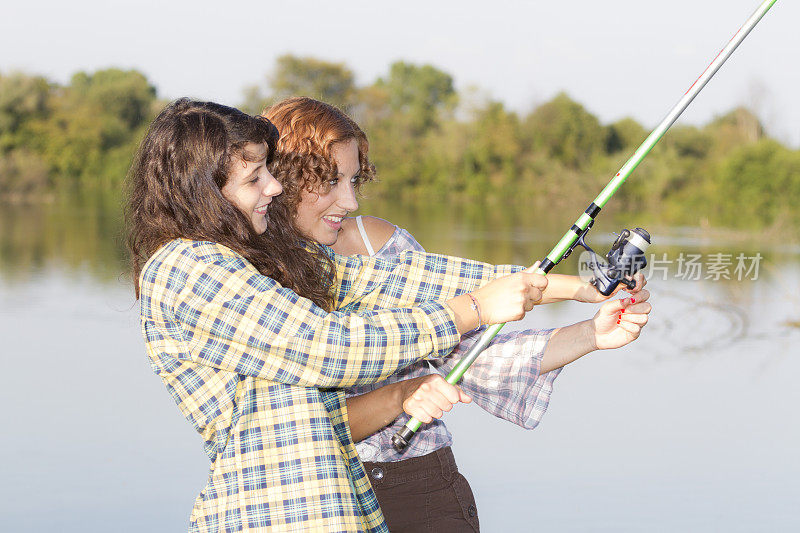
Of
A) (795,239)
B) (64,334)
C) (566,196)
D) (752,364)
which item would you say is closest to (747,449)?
(752,364)

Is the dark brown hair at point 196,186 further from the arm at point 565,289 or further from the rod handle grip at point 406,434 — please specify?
the arm at point 565,289

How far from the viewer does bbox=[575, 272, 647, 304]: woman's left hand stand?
2445 millimetres

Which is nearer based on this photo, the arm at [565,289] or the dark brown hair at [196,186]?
the dark brown hair at [196,186]

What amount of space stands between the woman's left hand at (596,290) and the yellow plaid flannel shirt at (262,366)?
58 centimetres

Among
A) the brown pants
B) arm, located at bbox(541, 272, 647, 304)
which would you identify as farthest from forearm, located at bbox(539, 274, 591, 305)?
the brown pants

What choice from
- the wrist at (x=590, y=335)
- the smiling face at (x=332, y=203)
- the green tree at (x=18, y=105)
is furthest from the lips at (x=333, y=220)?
the green tree at (x=18, y=105)

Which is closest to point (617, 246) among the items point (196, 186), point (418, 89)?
point (196, 186)

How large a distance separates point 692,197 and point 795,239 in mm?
7444

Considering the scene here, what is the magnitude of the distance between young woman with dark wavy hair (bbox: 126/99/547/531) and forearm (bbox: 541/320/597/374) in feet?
1.31

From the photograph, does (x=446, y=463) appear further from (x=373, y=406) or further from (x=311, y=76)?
(x=311, y=76)

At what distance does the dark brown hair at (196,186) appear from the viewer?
2.18 metres

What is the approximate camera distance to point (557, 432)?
6.91 m

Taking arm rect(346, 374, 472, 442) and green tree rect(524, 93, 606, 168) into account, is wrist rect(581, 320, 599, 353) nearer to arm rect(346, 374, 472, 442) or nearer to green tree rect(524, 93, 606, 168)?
arm rect(346, 374, 472, 442)

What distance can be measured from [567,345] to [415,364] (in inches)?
16.7
